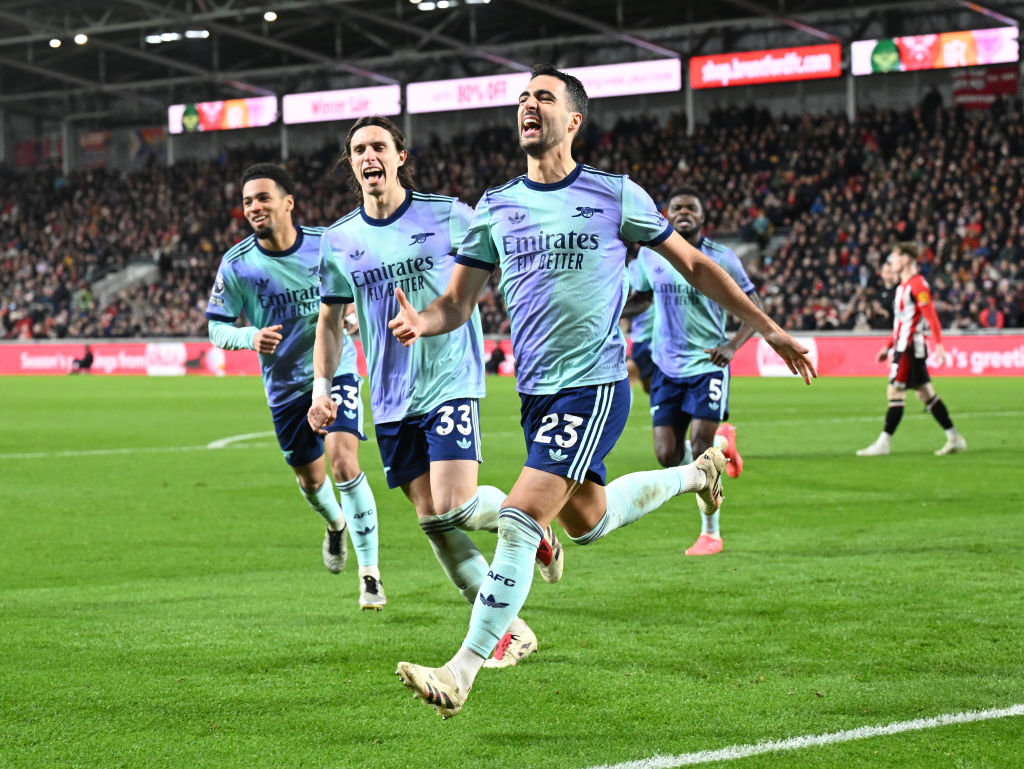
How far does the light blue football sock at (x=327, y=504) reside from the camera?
8.09m

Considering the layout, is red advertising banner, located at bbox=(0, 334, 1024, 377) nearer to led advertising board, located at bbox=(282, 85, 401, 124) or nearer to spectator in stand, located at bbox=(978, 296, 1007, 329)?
spectator in stand, located at bbox=(978, 296, 1007, 329)

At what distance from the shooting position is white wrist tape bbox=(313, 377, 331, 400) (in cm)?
630

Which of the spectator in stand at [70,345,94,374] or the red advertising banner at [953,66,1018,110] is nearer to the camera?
the red advertising banner at [953,66,1018,110]

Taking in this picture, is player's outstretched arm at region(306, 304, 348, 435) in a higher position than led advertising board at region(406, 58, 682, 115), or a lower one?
lower

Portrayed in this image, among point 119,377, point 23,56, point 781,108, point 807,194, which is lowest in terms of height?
point 119,377

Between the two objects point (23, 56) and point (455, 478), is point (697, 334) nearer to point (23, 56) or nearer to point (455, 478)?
point (455, 478)

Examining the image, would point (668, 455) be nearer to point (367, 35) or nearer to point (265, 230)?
point (265, 230)

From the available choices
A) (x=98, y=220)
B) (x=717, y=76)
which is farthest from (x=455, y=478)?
(x=98, y=220)

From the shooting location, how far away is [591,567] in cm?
820

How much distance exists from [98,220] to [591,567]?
48.3m

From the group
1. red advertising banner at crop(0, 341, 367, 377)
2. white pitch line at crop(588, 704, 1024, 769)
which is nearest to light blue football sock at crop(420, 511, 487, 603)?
white pitch line at crop(588, 704, 1024, 769)

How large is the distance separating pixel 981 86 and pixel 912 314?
2678 cm

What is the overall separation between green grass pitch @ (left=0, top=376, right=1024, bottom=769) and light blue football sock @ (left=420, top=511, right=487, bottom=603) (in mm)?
291

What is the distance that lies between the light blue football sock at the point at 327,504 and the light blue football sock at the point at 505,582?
3.39 metres
